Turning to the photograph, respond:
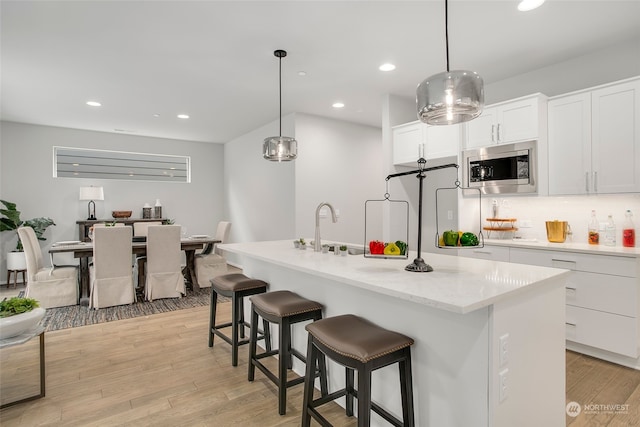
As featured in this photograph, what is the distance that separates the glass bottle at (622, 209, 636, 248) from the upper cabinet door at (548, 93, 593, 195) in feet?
1.31

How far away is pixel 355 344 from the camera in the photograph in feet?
4.99

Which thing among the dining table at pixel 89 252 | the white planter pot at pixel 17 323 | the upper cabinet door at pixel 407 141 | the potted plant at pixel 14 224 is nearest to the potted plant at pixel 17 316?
the white planter pot at pixel 17 323

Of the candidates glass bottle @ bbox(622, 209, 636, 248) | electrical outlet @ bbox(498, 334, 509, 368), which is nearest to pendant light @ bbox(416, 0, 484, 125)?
electrical outlet @ bbox(498, 334, 509, 368)

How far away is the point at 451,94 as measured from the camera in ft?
5.14

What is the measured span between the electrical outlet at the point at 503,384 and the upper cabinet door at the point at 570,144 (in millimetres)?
2378

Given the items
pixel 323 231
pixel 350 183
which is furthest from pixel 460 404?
pixel 350 183

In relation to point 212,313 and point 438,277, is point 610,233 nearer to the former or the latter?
point 438,277

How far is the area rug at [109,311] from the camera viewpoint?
12.5ft

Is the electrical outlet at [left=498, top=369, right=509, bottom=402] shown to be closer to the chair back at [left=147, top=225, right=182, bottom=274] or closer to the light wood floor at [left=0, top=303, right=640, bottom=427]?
the light wood floor at [left=0, top=303, right=640, bottom=427]

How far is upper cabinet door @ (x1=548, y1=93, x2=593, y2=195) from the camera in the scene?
9.88 ft

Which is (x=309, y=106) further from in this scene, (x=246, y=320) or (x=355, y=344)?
(x=355, y=344)

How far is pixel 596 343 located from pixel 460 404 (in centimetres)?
204

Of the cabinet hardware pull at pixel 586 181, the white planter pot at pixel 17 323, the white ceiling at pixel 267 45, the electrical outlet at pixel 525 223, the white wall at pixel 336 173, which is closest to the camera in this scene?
the white planter pot at pixel 17 323

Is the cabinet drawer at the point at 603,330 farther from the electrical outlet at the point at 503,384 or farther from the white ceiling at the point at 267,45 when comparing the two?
the white ceiling at the point at 267,45
